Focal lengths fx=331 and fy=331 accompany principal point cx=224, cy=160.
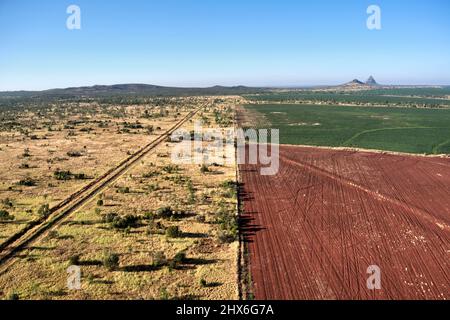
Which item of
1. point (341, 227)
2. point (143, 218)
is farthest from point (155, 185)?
point (341, 227)

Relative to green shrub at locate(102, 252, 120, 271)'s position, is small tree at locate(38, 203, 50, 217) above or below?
Result: above

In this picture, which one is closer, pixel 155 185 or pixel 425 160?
pixel 155 185

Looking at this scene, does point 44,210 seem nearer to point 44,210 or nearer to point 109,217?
point 44,210

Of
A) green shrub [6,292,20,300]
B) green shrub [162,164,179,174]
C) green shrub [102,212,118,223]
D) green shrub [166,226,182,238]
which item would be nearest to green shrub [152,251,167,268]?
green shrub [166,226,182,238]

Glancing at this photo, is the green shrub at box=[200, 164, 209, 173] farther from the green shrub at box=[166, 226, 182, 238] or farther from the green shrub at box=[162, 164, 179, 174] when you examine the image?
the green shrub at box=[166, 226, 182, 238]

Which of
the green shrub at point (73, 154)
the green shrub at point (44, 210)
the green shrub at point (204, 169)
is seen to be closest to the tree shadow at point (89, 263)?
the green shrub at point (44, 210)

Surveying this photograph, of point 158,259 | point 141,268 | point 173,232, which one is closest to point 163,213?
point 173,232

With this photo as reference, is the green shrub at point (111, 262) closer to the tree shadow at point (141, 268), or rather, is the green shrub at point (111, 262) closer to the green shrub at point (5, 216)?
A: the tree shadow at point (141, 268)
